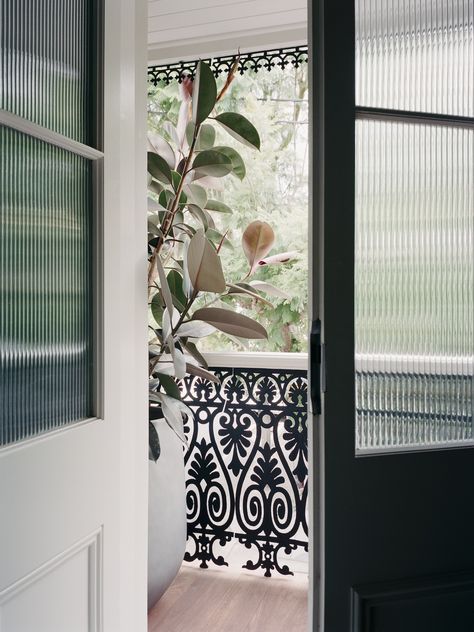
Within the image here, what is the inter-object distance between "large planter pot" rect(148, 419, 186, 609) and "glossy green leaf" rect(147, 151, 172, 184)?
98 centimetres

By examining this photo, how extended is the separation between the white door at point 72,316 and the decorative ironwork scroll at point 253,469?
120cm

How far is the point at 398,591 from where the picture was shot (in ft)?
3.40

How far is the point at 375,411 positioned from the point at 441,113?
0.56 metres

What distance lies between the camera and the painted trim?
1.08 m

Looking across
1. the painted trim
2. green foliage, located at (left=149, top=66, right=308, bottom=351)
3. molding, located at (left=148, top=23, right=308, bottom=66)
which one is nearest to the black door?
the painted trim

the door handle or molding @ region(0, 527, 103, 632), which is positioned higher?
the door handle

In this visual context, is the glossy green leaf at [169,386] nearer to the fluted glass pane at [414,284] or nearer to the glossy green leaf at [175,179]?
the glossy green leaf at [175,179]

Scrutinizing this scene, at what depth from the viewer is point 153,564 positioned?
2.30m

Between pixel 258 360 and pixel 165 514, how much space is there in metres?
0.83

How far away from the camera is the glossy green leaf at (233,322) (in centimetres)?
217

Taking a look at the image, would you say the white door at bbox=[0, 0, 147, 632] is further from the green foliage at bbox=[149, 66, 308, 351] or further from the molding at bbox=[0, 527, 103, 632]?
the green foliage at bbox=[149, 66, 308, 351]

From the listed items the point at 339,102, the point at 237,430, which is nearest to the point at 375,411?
the point at 339,102

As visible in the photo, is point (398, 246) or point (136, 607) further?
point (136, 607)

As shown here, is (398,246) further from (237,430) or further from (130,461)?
(237,430)
